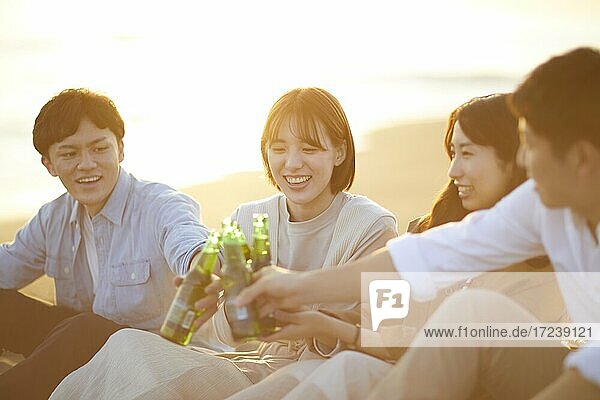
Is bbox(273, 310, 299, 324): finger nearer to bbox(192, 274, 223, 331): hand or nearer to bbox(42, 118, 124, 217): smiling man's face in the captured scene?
bbox(192, 274, 223, 331): hand

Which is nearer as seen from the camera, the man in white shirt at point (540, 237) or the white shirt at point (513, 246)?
the man in white shirt at point (540, 237)

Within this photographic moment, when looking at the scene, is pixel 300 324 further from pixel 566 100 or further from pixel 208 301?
pixel 566 100

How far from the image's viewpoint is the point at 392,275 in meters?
2.14

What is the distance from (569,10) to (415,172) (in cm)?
133

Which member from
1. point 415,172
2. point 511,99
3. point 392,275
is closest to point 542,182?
point 511,99

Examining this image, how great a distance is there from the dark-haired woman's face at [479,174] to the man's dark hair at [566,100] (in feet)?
2.09

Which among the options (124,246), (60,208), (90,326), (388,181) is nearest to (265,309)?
(90,326)

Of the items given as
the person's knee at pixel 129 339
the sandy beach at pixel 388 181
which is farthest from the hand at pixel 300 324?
the sandy beach at pixel 388 181

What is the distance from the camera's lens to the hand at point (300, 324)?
2.27 m

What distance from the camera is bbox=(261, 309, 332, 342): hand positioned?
227cm

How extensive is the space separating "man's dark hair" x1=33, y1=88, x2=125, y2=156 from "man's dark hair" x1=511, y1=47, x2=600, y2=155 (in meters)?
1.77

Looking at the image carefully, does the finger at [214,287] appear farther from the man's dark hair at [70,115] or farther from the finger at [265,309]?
the man's dark hair at [70,115]

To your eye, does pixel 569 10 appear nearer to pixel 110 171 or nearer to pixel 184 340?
pixel 110 171

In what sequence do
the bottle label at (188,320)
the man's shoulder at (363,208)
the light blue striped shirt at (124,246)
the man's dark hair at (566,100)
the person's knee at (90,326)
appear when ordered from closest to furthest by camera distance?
the man's dark hair at (566,100), the bottle label at (188,320), the man's shoulder at (363,208), the person's knee at (90,326), the light blue striped shirt at (124,246)
